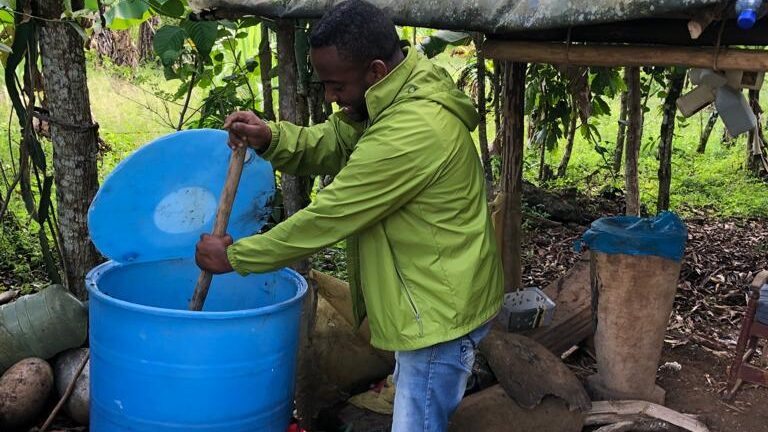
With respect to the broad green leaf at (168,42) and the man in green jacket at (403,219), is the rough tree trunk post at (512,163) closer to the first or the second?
the broad green leaf at (168,42)

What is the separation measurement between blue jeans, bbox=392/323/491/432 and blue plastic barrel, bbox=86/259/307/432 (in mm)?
392

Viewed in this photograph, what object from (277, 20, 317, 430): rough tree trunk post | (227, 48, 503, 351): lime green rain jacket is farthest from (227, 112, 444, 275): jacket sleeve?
(277, 20, 317, 430): rough tree trunk post

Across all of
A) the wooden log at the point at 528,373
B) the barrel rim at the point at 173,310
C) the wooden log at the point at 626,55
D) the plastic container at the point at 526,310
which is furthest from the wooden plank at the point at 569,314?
the barrel rim at the point at 173,310

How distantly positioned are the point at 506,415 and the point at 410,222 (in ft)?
4.63

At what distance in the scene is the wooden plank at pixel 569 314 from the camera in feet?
13.8

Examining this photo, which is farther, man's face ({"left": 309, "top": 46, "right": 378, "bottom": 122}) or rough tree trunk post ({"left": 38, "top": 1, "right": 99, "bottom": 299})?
rough tree trunk post ({"left": 38, "top": 1, "right": 99, "bottom": 299})

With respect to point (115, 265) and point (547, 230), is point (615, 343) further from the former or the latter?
point (547, 230)

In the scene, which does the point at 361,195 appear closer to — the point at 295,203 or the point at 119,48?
the point at 295,203

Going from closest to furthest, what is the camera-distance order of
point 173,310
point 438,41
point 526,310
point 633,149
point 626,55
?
point 173,310, point 626,55, point 526,310, point 438,41, point 633,149

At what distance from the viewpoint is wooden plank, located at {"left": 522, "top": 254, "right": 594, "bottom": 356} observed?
4.19 meters

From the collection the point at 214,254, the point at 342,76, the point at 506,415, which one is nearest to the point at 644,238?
the point at 506,415

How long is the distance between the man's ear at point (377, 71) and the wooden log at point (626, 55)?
51.9 inches

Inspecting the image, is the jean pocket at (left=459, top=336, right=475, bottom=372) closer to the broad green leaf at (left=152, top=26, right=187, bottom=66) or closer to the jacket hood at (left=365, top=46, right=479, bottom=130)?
the jacket hood at (left=365, top=46, right=479, bottom=130)

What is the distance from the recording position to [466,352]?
96.5 inches
